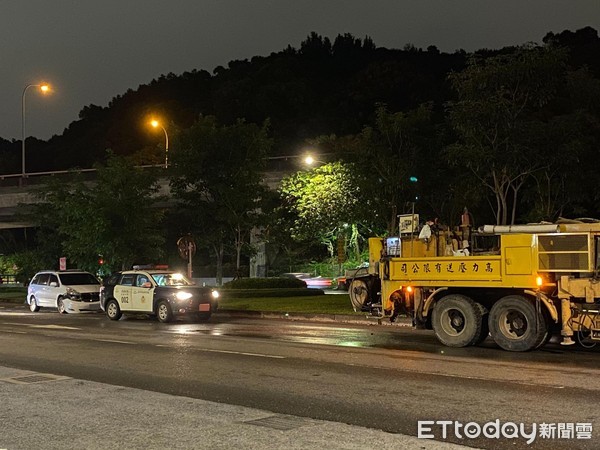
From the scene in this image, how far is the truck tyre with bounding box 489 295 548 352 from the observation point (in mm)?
13234

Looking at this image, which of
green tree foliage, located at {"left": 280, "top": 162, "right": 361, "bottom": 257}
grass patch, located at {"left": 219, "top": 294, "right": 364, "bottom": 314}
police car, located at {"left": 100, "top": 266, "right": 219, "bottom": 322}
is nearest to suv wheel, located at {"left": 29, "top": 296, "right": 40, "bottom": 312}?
police car, located at {"left": 100, "top": 266, "right": 219, "bottom": 322}

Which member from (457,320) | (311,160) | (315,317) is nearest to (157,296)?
(315,317)

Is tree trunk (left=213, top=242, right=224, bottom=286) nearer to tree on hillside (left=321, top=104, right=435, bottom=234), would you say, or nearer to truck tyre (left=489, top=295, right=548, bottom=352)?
tree on hillside (left=321, top=104, right=435, bottom=234)

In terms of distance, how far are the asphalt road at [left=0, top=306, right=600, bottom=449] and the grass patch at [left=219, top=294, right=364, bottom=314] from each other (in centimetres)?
517

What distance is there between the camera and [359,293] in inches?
644

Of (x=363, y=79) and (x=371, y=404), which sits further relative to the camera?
(x=363, y=79)

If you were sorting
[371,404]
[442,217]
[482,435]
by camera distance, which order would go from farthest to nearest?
[442,217], [371,404], [482,435]

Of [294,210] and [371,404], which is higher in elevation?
[294,210]

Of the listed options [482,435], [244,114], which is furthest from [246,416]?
[244,114]

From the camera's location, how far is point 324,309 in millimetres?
23766

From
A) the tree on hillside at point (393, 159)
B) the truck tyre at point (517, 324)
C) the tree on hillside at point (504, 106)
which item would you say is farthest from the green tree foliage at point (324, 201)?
the truck tyre at point (517, 324)

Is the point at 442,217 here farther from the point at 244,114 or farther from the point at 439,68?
the point at 439,68

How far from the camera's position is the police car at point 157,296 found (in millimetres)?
21750

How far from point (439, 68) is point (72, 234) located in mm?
65618
